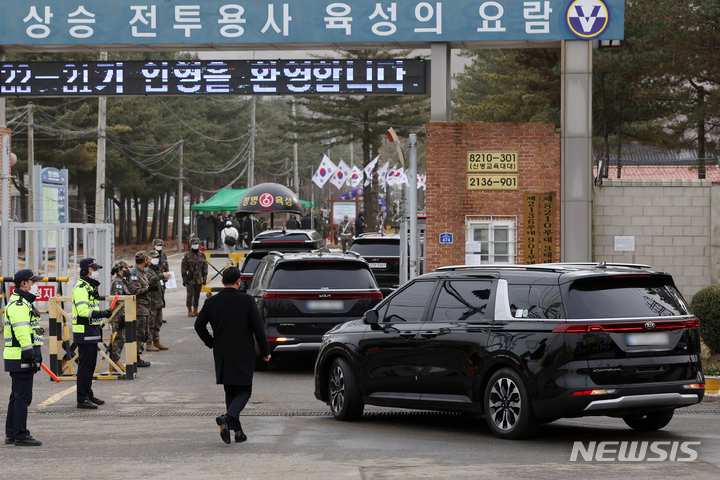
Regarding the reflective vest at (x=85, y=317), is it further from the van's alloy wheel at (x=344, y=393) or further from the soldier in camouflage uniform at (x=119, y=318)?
the van's alloy wheel at (x=344, y=393)

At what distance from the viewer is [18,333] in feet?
29.6

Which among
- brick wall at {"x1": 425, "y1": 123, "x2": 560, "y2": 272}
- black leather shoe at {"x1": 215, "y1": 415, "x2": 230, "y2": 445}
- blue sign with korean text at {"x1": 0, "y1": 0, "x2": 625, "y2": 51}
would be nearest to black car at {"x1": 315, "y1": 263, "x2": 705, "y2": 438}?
black leather shoe at {"x1": 215, "y1": 415, "x2": 230, "y2": 445}

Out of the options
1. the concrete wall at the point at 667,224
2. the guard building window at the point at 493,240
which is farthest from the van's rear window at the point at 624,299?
the concrete wall at the point at 667,224

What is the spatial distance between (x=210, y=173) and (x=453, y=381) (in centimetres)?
6541

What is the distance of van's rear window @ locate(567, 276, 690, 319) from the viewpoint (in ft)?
26.2

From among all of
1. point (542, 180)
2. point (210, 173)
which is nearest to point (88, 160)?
point (210, 173)

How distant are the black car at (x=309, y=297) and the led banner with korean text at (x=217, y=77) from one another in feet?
19.7

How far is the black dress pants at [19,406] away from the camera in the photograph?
8.68 metres

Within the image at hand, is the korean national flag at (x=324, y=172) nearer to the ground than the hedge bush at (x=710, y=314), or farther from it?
farther from it

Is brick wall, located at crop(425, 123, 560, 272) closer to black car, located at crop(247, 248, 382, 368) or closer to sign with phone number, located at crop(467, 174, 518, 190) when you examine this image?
sign with phone number, located at crop(467, 174, 518, 190)

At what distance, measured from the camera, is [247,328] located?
341 inches

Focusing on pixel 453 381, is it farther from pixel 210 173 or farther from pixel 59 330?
pixel 210 173

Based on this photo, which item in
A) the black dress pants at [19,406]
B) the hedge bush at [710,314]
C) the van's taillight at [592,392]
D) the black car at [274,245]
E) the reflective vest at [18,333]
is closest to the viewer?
the van's taillight at [592,392]

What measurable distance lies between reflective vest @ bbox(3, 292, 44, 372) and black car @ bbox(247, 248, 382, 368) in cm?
461
